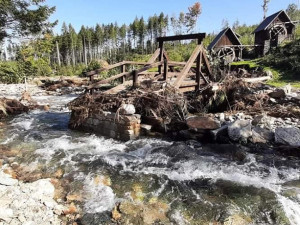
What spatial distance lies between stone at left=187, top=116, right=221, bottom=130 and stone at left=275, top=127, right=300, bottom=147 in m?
1.22

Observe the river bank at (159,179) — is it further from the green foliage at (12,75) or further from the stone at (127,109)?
the green foliage at (12,75)

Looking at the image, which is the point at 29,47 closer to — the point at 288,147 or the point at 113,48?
the point at 288,147

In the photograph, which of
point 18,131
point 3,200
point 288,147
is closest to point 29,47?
point 18,131

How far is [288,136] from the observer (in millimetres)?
4930

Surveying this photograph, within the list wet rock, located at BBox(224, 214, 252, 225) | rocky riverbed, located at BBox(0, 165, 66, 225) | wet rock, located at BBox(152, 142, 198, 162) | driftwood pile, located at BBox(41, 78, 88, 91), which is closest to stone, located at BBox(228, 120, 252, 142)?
wet rock, located at BBox(152, 142, 198, 162)

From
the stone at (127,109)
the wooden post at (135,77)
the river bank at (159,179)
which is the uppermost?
the wooden post at (135,77)

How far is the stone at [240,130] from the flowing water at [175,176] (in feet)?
0.89

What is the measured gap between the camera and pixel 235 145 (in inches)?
204

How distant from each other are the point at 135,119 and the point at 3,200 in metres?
3.25

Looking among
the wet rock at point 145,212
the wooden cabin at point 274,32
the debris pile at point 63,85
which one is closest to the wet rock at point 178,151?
the wet rock at point 145,212

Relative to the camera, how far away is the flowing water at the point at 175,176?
3.19 meters

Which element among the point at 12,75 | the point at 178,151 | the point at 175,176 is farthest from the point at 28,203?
the point at 12,75

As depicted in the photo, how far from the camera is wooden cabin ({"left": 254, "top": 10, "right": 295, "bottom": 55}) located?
73.8 feet

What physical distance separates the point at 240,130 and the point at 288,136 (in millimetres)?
909
